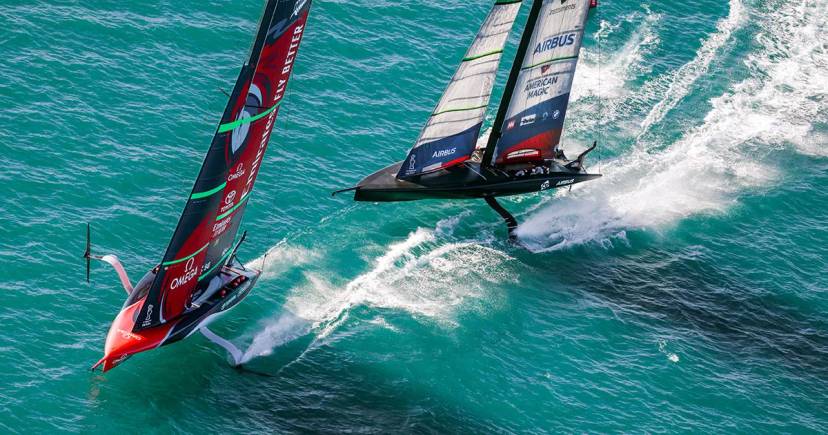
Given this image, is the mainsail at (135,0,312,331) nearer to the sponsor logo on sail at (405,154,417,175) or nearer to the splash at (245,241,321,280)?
the splash at (245,241,321,280)

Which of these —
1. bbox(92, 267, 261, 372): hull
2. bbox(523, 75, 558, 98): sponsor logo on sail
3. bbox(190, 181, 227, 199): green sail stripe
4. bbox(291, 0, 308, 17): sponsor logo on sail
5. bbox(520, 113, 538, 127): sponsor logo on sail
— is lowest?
bbox(92, 267, 261, 372): hull

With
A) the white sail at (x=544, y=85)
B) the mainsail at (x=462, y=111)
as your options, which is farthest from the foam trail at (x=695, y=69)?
the mainsail at (x=462, y=111)

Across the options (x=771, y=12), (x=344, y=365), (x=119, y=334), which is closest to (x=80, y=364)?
(x=119, y=334)

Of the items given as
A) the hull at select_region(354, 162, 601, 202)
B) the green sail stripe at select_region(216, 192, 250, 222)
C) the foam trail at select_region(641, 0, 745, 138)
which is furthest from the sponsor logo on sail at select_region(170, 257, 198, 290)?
the foam trail at select_region(641, 0, 745, 138)

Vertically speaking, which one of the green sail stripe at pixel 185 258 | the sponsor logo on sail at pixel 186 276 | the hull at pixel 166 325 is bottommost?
the hull at pixel 166 325

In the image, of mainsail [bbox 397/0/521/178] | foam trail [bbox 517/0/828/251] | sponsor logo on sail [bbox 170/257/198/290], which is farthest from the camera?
foam trail [bbox 517/0/828/251]

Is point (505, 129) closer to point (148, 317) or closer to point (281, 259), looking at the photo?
point (281, 259)

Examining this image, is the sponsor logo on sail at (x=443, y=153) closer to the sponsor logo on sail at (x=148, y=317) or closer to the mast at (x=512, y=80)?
the mast at (x=512, y=80)

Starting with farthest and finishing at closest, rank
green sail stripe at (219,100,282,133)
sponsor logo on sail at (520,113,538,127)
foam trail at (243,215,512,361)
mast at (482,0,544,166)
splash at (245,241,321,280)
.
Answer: sponsor logo on sail at (520,113,538,127)
mast at (482,0,544,166)
splash at (245,241,321,280)
foam trail at (243,215,512,361)
green sail stripe at (219,100,282,133)
